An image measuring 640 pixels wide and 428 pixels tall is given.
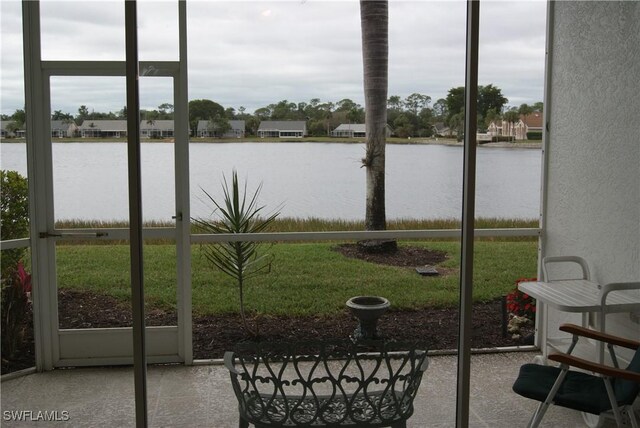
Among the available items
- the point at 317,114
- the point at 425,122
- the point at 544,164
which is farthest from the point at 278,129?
the point at 544,164

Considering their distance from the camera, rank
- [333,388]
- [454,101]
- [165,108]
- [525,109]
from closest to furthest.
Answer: [333,388]
[454,101]
[165,108]
[525,109]

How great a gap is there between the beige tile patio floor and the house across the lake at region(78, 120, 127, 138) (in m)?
1.58

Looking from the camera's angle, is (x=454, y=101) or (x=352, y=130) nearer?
(x=454, y=101)

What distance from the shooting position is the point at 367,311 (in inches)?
172

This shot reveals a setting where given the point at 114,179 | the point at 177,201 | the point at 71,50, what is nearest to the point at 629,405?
the point at 177,201

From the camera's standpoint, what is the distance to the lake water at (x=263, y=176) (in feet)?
14.0

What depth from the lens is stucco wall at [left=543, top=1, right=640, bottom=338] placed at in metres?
3.94

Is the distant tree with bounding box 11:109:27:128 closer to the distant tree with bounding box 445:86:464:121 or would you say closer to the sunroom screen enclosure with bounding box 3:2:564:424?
the sunroom screen enclosure with bounding box 3:2:564:424

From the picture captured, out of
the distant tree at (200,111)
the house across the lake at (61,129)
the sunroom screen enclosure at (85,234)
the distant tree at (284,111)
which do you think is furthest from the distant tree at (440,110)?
the house across the lake at (61,129)

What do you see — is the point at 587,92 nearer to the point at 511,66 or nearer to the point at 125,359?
the point at 511,66

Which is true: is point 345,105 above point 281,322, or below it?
A: above

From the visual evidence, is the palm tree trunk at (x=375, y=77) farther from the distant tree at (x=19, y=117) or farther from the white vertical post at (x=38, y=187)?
the distant tree at (x=19, y=117)

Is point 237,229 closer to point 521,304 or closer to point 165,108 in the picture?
point 165,108

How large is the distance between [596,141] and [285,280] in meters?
2.23
